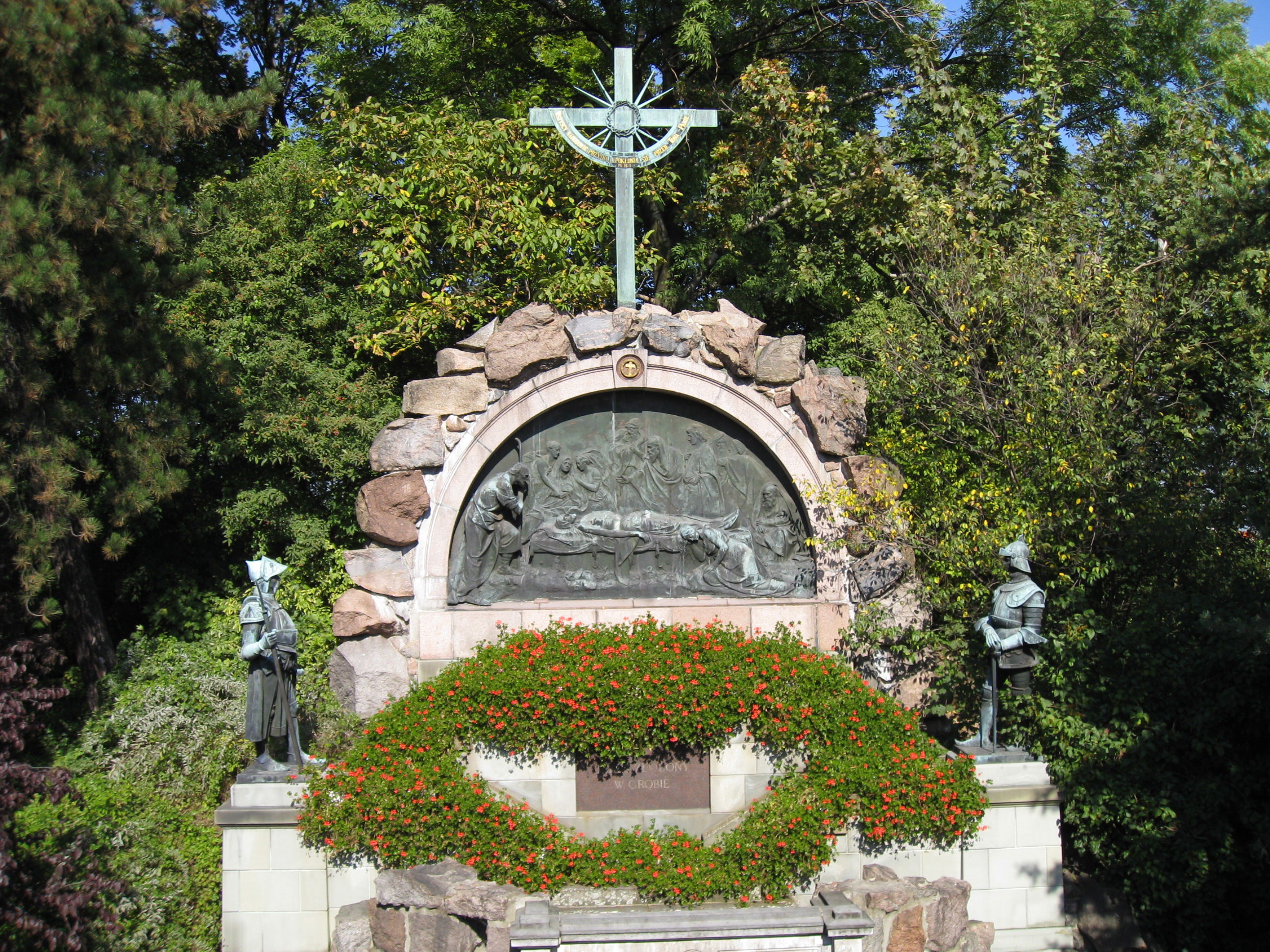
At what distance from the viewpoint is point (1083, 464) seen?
30.5 ft

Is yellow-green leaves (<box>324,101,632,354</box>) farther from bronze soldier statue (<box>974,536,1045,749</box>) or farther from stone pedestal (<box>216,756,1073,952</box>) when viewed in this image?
bronze soldier statue (<box>974,536,1045,749</box>)

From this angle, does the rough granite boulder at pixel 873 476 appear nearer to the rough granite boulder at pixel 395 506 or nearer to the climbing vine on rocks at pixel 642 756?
the climbing vine on rocks at pixel 642 756

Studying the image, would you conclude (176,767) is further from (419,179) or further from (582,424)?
(419,179)

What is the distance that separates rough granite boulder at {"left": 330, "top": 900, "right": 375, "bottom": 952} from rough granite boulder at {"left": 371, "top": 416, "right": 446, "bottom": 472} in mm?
3796

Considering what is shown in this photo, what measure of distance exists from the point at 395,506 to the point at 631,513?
2.17m

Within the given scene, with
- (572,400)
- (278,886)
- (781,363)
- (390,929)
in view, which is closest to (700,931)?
(390,929)

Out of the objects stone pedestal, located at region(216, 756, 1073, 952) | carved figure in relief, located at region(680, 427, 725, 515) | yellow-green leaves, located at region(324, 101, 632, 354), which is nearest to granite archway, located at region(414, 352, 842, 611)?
carved figure in relief, located at region(680, 427, 725, 515)

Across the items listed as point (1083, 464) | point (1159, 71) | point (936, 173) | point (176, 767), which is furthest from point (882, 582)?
point (1159, 71)

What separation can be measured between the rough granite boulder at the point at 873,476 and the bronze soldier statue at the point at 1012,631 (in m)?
1.28

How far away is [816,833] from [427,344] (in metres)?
8.25

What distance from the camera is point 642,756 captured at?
859 cm

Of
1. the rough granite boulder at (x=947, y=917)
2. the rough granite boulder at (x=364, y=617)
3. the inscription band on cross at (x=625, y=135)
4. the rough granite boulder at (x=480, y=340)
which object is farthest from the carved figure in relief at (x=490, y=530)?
the rough granite boulder at (x=947, y=917)

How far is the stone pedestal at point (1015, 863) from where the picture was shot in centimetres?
824

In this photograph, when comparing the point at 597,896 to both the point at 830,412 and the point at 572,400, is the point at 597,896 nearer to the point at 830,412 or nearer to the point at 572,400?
the point at 572,400
